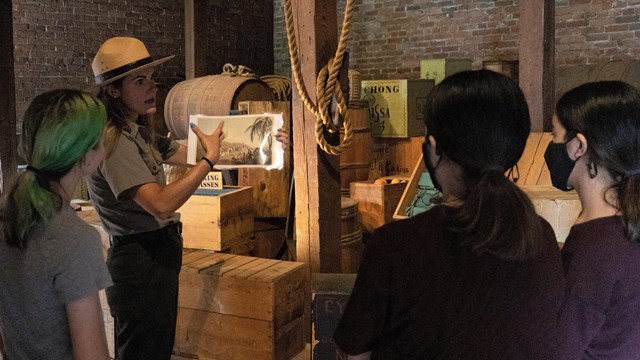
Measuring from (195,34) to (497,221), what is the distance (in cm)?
559

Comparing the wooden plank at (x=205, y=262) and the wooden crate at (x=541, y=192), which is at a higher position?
the wooden crate at (x=541, y=192)

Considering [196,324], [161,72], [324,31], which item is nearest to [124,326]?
[196,324]

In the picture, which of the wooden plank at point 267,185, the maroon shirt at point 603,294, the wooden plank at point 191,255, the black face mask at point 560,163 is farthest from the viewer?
the wooden plank at point 267,185

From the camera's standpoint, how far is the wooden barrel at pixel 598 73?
6.48 meters

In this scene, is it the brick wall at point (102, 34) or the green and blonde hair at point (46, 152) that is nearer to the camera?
the green and blonde hair at point (46, 152)

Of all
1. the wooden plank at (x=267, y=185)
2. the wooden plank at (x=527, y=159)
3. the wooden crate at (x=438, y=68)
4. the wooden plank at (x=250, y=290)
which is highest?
the wooden crate at (x=438, y=68)

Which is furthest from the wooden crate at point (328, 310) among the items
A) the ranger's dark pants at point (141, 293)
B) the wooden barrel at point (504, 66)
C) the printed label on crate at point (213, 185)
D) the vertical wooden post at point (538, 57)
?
the wooden barrel at point (504, 66)

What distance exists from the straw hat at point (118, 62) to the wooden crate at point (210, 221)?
152 centimetres

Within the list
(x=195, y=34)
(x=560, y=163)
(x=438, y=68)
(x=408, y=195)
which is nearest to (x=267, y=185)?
(x=408, y=195)

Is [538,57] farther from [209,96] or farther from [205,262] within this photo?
[205,262]

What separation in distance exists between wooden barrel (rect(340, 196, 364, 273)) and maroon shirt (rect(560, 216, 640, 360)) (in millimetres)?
3006

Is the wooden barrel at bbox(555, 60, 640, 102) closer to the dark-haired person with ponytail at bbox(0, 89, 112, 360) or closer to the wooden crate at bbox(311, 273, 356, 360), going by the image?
the wooden crate at bbox(311, 273, 356, 360)

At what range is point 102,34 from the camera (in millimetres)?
8531

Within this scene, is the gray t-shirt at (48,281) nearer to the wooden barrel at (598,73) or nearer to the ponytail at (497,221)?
the ponytail at (497,221)
